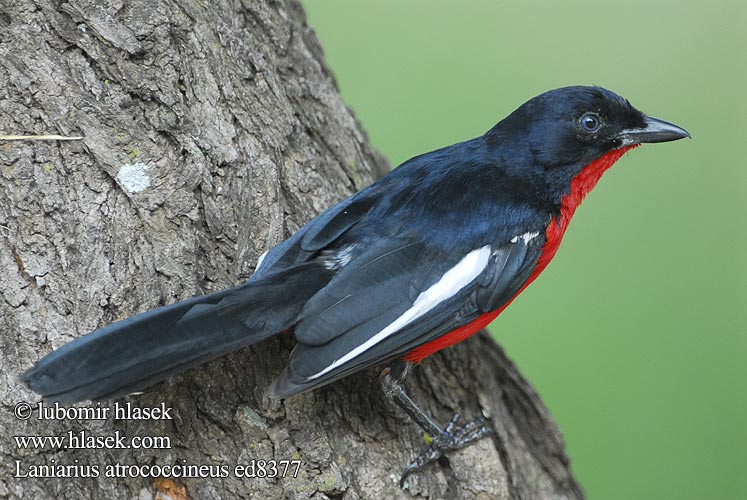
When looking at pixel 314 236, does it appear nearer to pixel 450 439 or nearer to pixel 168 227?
pixel 168 227

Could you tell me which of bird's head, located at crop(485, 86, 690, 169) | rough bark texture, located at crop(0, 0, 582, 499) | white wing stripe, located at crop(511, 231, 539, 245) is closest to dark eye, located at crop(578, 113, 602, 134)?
bird's head, located at crop(485, 86, 690, 169)

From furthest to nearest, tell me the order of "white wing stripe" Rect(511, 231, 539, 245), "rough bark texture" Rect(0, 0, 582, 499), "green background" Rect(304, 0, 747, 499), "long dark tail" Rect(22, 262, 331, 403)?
"green background" Rect(304, 0, 747, 499), "white wing stripe" Rect(511, 231, 539, 245), "rough bark texture" Rect(0, 0, 582, 499), "long dark tail" Rect(22, 262, 331, 403)

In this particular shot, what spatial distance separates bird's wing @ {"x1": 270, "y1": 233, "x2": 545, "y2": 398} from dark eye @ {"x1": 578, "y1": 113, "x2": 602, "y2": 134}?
47 centimetres

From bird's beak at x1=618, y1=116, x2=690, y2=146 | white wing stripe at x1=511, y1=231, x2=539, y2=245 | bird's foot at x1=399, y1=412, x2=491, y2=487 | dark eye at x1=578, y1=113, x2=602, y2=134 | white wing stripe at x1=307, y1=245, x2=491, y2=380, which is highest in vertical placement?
dark eye at x1=578, y1=113, x2=602, y2=134

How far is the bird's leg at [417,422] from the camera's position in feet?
9.38

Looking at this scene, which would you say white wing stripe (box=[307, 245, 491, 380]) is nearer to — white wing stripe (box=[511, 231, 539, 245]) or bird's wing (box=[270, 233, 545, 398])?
bird's wing (box=[270, 233, 545, 398])

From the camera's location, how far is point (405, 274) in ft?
9.03

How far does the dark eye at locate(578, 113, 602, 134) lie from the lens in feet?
10.3

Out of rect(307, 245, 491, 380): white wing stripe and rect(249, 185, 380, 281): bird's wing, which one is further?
rect(249, 185, 380, 281): bird's wing

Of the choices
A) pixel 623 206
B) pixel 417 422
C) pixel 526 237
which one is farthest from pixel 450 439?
pixel 623 206

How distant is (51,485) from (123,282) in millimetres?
621

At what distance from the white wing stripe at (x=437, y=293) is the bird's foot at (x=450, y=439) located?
49cm

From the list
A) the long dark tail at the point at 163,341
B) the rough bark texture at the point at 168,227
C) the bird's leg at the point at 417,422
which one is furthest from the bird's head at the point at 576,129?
the long dark tail at the point at 163,341

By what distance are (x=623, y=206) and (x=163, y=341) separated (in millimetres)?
4575
